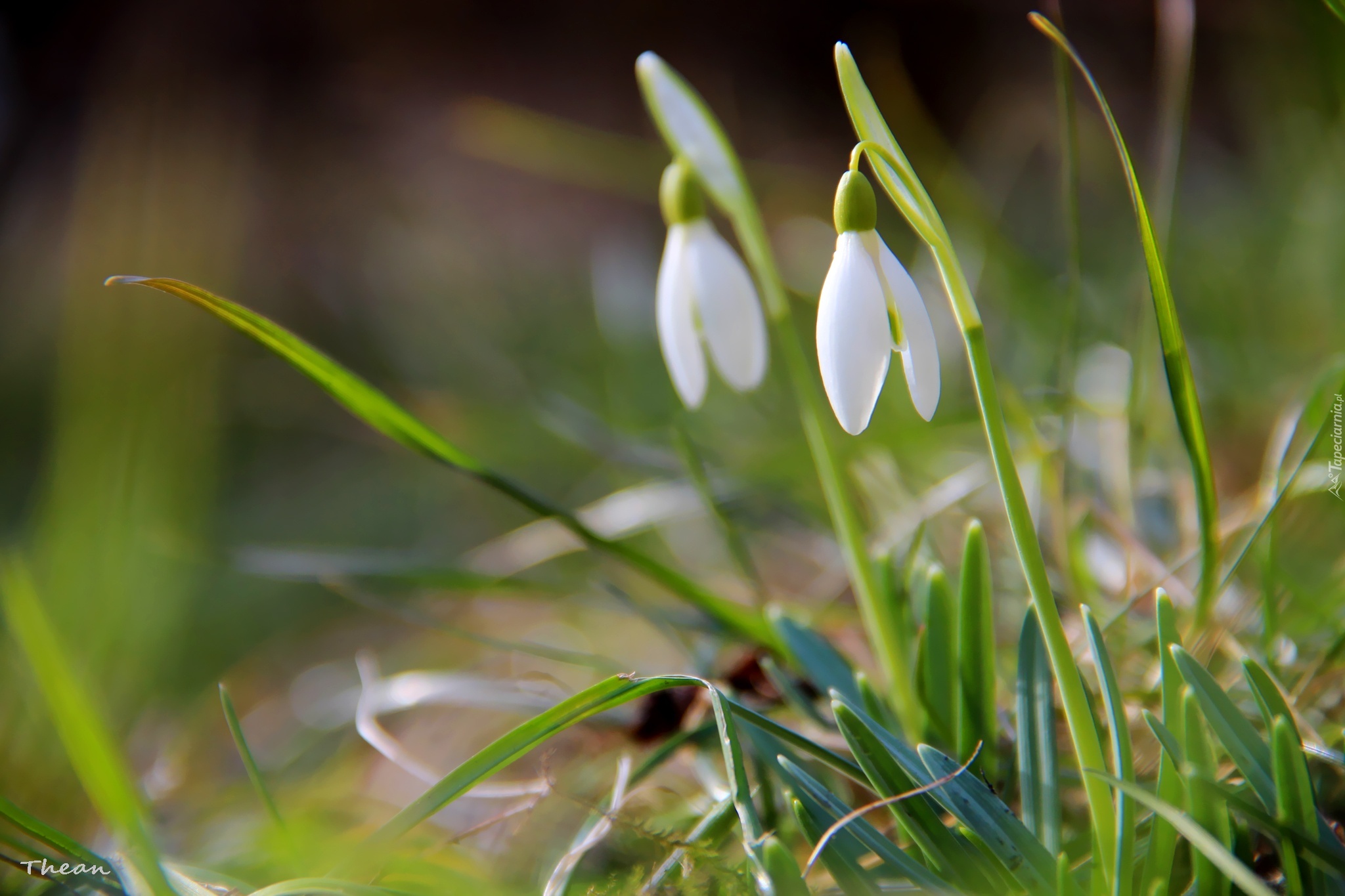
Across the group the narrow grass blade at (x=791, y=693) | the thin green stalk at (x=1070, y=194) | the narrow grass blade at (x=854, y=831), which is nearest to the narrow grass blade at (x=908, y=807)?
the narrow grass blade at (x=854, y=831)

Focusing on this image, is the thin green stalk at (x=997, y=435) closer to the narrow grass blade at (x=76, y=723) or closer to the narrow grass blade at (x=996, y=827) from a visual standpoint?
the narrow grass blade at (x=996, y=827)

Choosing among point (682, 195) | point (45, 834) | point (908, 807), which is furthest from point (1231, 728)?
point (45, 834)

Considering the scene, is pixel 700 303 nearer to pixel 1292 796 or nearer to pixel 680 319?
pixel 680 319

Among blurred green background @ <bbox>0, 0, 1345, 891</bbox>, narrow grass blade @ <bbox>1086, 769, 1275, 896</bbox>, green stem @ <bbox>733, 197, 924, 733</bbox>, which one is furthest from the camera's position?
blurred green background @ <bbox>0, 0, 1345, 891</bbox>

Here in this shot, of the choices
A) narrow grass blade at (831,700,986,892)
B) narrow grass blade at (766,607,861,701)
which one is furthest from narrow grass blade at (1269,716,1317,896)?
narrow grass blade at (766,607,861,701)

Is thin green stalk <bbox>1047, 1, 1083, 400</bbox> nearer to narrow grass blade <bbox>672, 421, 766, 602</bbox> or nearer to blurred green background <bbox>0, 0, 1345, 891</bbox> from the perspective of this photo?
blurred green background <bbox>0, 0, 1345, 891</bbox>

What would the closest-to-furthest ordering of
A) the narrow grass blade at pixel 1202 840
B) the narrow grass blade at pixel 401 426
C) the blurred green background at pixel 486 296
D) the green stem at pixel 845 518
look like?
1. the narrow grass blade at pixel 1202 840
2. the narrow grass blade at pixel 401 426
3. the green stem at pixel 845 518
4. the blurred green background at pixel 486 296
